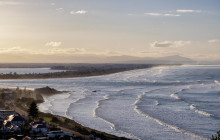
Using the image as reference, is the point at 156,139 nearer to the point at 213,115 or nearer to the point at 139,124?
the point at 139,124

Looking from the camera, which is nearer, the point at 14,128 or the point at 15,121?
the point at 14,128

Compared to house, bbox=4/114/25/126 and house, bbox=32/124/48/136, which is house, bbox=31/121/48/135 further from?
house, bbox=4/114/25/126

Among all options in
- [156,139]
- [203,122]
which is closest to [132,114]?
[203,122]

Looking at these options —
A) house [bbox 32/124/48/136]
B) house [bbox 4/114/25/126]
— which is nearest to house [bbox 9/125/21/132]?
house [bbox 32/124/48/136]

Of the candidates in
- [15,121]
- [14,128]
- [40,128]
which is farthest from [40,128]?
[15,121]

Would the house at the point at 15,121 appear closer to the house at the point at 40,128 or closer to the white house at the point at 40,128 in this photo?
the house at the point at 40,128

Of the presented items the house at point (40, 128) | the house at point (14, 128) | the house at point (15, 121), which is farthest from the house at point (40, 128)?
the house at point (15, 121)

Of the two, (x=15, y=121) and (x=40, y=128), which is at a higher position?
(x=15, y=121)

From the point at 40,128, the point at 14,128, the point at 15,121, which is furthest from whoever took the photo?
the point at 15,121

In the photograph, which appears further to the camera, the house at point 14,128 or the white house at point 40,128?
the house at point 14,128

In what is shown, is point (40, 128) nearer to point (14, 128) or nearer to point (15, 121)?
point (14, 128)

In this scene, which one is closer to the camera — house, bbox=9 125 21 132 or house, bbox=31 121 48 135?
house, bbox=31 121 48 135
